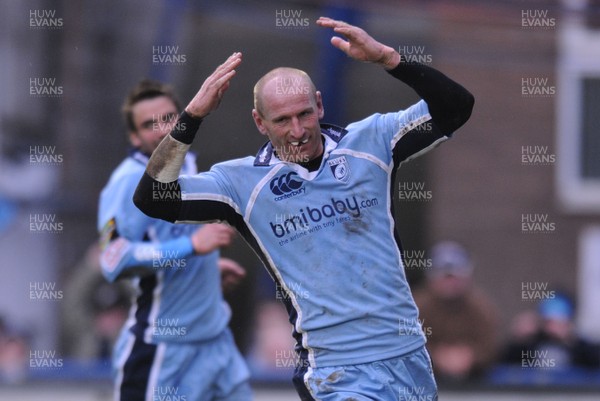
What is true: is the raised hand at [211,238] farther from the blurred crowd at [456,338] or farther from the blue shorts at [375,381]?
the blurred crowd at [456,338]

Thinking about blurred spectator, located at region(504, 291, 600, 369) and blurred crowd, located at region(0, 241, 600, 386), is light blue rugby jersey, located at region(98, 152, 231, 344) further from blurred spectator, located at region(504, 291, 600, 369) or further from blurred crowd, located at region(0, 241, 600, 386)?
blurred spectator, located at region(504, 291, 600, 369)

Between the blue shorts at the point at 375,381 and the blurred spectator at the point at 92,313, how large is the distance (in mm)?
4310

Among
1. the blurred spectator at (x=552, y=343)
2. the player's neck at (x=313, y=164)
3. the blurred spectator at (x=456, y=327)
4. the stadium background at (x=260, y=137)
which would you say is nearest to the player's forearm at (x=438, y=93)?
the player's neck at (x=313, y=164)

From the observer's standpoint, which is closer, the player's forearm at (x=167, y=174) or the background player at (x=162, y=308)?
the player's forearm at (x=167, y=174)

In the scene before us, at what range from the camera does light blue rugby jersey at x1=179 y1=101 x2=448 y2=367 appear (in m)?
4.03

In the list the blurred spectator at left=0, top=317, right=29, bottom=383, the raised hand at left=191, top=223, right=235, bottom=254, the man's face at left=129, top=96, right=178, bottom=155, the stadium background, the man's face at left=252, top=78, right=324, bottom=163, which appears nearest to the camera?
the man's face at left=252, top=78, right=324, bottom=163

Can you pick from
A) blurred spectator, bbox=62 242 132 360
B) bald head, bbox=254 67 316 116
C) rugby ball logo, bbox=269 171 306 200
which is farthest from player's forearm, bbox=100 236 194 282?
blurred spectator, bbox=62 242 132 360

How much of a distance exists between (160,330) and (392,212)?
164 centimetres

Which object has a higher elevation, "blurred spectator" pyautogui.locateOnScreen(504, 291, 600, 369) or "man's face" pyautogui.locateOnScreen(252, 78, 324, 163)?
"man's face" pyautogui.locateOnScreen(252, 78, 324, 163)

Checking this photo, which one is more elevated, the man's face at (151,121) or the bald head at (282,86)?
the bald head at (282,86)

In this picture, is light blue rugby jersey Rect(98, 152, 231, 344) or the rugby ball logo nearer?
the rugby ball logo

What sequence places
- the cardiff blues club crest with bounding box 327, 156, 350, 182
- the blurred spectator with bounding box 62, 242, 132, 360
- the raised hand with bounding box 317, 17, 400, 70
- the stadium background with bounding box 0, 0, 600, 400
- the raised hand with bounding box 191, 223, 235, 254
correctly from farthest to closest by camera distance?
1. the stadium background with bounding box 0, 0, 600, 400
2. the blurred spectator with bounding box 62, 242, 132, 360
3. the raised hand with bounding box 191, 223, 235, 254
4. the cardiff blues club crest with bounding box 327, 156, 350, 182
5. the raised hand with bounding box 317, 17, 400, 70

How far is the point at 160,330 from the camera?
5266 mm

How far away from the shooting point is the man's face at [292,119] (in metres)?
3.98
